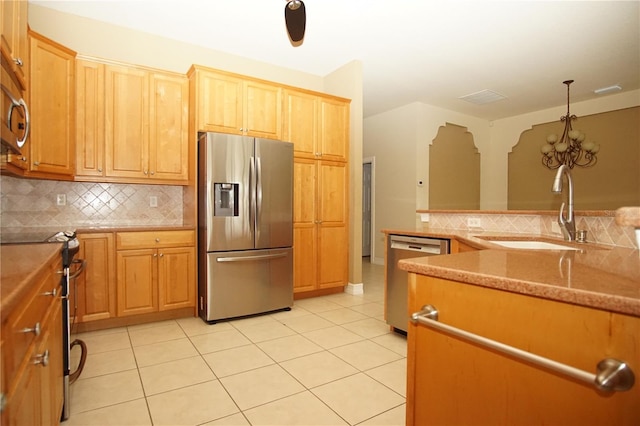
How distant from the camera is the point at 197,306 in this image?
3.19 meters

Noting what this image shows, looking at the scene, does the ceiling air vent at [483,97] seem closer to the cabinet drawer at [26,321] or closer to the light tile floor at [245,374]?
the light tile floor at [245,374]

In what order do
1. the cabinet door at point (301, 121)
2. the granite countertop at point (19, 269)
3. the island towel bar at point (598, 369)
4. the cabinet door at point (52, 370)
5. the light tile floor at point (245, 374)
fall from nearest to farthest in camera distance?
the island towel bar at point (598, 369) → the granite countertop at point (19, 269) → the cabinet door at point (52, 370) → the light tile floor at point (245, 374) → the cabinet door at point (301, 121)

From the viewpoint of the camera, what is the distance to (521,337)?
2.58 feet

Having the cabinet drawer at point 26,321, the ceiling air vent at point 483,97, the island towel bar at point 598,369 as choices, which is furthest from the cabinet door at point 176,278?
the ceiling air vent at point 483,97

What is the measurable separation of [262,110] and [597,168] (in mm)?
5595

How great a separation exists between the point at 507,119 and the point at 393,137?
2514 mm

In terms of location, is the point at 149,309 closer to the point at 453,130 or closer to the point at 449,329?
the point at 449,329

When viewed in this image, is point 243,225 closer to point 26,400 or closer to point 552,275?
point 26,400

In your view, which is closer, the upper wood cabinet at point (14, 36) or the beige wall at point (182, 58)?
the upper wood cabinet at point (14, 36)

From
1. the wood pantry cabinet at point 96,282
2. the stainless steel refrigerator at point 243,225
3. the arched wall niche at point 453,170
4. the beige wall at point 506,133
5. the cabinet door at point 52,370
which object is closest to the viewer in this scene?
the cabinet door at point 52,370

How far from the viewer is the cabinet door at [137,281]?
9.33 ft

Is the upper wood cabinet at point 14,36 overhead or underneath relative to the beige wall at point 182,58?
underneath

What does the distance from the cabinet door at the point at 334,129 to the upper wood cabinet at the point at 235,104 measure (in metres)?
0.55

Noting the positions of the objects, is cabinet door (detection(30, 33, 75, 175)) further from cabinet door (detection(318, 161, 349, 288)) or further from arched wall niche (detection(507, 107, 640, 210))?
arched wall niche (detection(507, 107, 640, 210))
